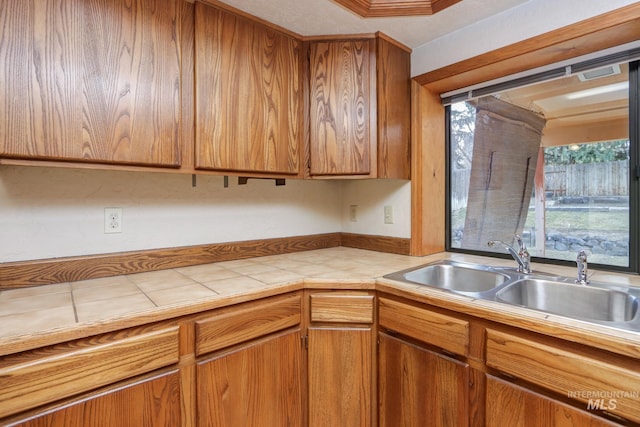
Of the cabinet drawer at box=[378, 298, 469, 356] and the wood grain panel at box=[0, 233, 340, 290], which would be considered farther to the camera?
the wood grain panel at box=[0, 233, 340, 290]

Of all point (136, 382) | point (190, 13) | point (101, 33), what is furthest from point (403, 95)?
point (136, 382)

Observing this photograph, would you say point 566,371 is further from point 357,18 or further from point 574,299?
point 357,18

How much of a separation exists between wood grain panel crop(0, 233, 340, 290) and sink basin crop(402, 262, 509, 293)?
2.63 feet

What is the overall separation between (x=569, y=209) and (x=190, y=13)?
201cm

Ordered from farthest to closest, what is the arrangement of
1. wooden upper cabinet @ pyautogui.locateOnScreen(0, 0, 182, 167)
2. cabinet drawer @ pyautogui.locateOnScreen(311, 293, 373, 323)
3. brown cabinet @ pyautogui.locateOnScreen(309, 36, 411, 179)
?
1. brown cabinet @ pyautogui.locateOnScreen(309, 36, 411, 179)
2. cabinet drawer @ pyautogui.locateOnScreen(311, 293, 373, 323)
3. wooden upper cabinet @ pyautogui.locateOnScreen(0, 0, 182, 167)

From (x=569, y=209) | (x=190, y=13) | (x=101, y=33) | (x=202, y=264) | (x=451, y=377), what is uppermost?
(x=190, y=13)

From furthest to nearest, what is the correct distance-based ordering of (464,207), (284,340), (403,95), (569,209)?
(464,207) < (403,95) < (569,209) < (284,340)

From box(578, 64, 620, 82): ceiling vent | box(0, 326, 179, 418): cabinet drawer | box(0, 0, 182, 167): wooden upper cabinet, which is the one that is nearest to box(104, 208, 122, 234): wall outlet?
box(0, 0, 182, 167): wooden upper cabinet

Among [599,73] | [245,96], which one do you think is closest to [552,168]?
[599,73]

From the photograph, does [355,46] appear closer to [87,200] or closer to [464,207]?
[464,207]

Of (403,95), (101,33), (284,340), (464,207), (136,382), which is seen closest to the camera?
(136,382)

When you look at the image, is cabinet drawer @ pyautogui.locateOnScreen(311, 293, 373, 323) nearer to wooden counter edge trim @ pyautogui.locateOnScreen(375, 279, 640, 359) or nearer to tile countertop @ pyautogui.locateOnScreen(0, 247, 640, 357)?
tile countertop @ pyautogui.locateOnScreen(0, 247, 640, 357)

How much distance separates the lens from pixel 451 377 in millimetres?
1163

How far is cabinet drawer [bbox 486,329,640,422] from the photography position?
82 centimetres
